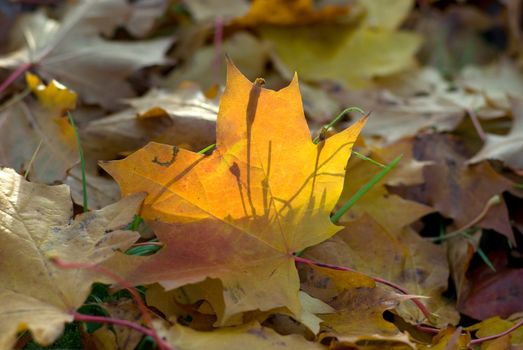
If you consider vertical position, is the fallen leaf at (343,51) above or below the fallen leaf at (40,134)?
below

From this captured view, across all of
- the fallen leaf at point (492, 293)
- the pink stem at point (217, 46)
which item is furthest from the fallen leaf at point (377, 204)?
the pink stem at point (217, 46)

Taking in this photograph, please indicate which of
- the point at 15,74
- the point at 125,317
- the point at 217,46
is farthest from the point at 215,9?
the point at 125,317

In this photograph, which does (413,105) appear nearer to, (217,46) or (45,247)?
(217,46)

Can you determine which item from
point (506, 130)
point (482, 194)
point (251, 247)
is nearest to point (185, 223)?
point (251, 247)

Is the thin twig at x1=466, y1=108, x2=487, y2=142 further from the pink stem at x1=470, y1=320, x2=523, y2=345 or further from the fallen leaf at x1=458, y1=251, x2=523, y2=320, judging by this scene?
the pink stem at x1=470, y1=320, x2=523, y2=345

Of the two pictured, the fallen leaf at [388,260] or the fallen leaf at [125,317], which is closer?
the fallen leaf at [125,317]

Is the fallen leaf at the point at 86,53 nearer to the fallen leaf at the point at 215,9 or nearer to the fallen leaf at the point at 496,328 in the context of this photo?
the fallen leaf at the point at 215,9

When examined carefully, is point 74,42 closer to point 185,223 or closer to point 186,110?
point 186,110
